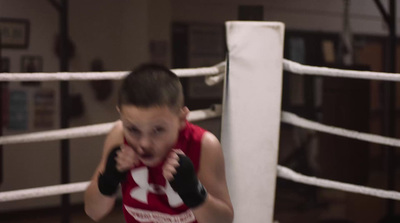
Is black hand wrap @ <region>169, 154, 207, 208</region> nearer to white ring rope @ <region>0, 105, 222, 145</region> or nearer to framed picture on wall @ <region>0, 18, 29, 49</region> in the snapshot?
white ring rope @ <region>0, 105, 222, 145</region>

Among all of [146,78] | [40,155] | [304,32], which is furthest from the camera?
[304,32]

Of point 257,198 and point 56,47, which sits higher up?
point 56,47

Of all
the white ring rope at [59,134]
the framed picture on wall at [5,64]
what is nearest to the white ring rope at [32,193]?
the white ring rope at [59,134]

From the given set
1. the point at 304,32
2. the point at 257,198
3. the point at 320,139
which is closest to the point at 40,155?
the point at 320,139

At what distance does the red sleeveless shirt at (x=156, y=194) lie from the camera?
92 centimetres

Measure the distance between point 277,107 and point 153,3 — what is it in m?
3.00

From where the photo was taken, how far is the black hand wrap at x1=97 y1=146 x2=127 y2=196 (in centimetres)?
85

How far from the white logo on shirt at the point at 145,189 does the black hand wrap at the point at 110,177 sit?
5 cm

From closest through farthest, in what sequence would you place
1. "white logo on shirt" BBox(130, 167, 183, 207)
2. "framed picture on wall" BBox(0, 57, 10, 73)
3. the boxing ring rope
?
"white logo on shirt" BBox(130, 167, 183, 207), the boxing ring rope, "framed picture on wall" BBox(0, 57, 10, 73)

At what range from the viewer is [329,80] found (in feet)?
10.4

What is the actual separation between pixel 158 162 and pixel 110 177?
3.2 inches

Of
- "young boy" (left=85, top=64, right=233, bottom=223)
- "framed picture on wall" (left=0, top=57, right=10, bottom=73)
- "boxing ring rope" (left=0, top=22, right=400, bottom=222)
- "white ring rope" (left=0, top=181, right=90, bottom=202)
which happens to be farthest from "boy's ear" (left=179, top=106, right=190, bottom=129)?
"framed picture on wall" (left=0, top=57, right=10, bottom=73)

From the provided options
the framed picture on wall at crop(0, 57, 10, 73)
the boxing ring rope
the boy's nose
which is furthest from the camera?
the framed picture on wall at crop(0, 57, 10, 73)

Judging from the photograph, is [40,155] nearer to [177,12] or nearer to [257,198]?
[177,12]
